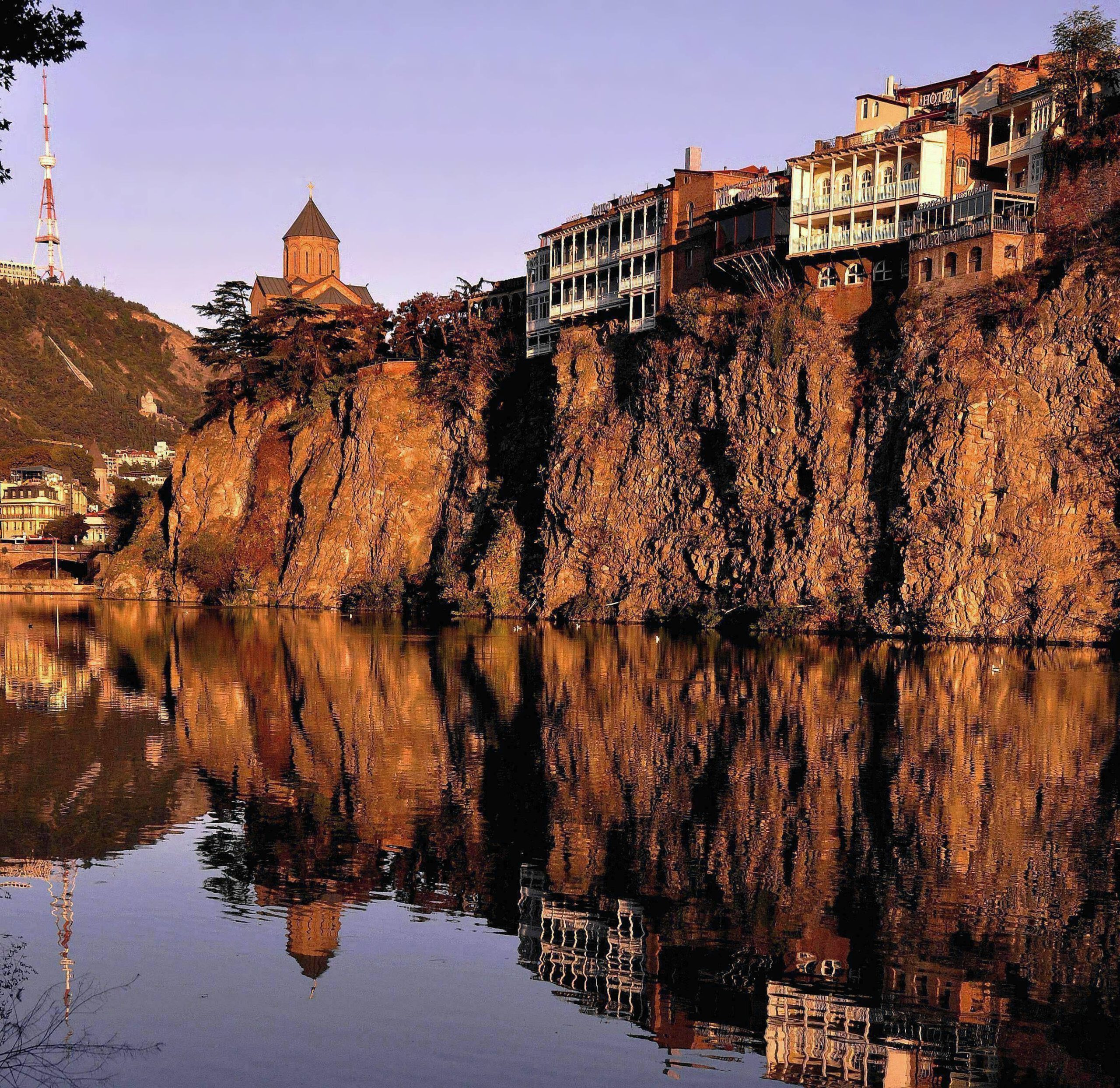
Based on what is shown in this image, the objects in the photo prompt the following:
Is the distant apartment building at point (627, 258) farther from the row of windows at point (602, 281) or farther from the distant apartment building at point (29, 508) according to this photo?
the distant apartment building at point (29, 508)

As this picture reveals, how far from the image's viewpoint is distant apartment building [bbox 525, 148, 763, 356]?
265 feet

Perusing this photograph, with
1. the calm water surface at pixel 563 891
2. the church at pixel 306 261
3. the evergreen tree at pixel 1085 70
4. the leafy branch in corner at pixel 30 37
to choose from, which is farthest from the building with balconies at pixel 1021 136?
the church at pixel 306 261

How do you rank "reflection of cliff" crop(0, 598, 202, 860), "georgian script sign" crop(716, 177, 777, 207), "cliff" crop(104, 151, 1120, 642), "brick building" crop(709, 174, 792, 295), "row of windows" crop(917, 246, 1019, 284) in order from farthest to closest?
"georgian script sign" crop(716, 177, 777, 207) → "brick building" crop(709, 174, 792, 295) → "row of windows" crop(917, 246, 1019, 284) → "cliff" crop(104, 151, 1120, 642) → "reflection of cliff" crop(0, 598, 202, 860)

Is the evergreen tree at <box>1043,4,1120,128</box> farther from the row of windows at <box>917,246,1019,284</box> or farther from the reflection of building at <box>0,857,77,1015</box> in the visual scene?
the reflection of building at <box>0,857,77,1015</box>

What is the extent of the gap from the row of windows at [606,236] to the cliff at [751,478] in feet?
19.7

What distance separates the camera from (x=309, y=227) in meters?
142

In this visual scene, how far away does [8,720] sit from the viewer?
3784 centimetres

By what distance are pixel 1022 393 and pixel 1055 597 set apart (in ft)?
32.6

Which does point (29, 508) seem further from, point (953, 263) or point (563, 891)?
point (563, 891)

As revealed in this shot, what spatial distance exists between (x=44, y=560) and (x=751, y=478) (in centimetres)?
9534

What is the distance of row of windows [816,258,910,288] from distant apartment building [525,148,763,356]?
8139 mm

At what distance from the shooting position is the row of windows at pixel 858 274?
7050cm

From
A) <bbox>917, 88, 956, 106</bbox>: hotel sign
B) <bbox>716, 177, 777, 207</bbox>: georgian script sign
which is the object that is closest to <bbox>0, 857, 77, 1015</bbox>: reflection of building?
<bbox>716, 177, 777, 207</bbox>: georgian script sign

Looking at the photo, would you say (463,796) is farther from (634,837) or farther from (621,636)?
(621,636)
